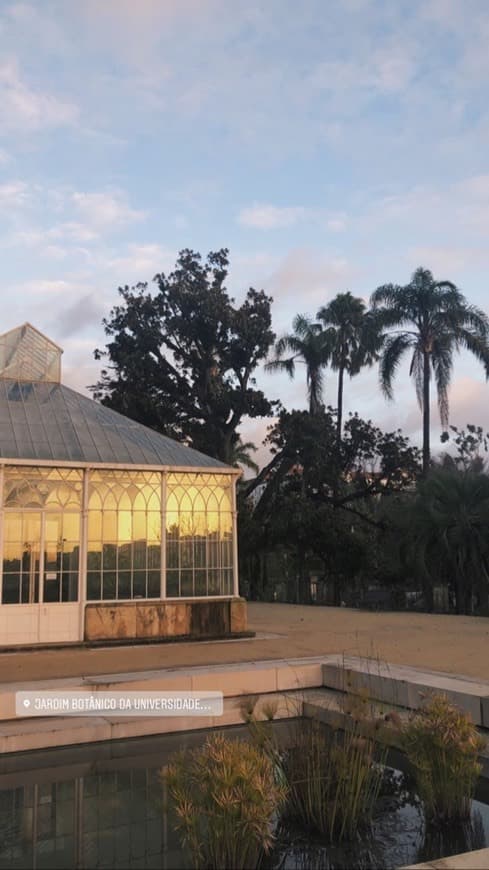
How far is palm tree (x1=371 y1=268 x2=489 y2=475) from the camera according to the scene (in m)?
26.7

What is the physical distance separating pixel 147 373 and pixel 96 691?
22.6 m

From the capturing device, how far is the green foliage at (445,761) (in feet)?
15.1

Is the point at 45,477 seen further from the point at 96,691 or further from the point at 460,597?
the point at 460,597

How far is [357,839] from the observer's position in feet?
14.9

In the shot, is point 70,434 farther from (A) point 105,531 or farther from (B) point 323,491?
(B) point 323,491

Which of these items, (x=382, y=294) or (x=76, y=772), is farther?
(x=382, y=294)

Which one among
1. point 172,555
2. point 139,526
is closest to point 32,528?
point 139,526

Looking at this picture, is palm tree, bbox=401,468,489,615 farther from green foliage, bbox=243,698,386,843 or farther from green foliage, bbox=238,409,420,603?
green foliage, bbox=243,698,386,843

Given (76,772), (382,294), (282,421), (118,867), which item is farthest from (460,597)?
(118,867)

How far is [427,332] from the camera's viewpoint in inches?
1067

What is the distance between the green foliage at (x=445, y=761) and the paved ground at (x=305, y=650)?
3965 millimetres

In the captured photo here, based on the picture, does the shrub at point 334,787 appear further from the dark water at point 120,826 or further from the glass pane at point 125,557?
the glass pane at point 125,557

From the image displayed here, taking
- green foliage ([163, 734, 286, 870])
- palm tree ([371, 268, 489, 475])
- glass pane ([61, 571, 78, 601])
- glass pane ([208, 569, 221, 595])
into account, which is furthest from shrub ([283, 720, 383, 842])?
palm tree ([371, 268, 489, 475])

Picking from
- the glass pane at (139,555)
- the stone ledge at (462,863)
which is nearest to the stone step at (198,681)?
the glass pane at (139,555)
